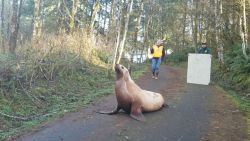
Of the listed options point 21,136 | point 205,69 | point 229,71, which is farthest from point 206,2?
point 21,136

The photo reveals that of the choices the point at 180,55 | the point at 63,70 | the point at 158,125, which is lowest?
the point at 158,125

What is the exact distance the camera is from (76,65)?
52.3 feet

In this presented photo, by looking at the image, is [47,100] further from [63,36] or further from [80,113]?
[63,36]

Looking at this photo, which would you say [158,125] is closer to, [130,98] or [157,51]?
[130,98]

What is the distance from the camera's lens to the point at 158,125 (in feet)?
27.1

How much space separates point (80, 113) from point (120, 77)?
1501mm

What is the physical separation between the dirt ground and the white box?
5545 mm

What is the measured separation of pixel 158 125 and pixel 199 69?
9202 millimetres

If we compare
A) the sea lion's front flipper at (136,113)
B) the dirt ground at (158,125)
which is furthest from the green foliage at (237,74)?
the sea lion's front flipper at (136,113)

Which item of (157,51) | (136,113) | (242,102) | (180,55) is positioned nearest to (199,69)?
(157,51)

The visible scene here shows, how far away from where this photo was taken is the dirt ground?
293 inches

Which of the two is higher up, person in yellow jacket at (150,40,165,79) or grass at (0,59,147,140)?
person in yellow jacket at (150,40,165,79)

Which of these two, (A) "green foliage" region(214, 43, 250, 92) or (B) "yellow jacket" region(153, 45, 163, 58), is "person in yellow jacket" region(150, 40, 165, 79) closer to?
(B) "yellow jacket" region(153, 45, 163, 58)

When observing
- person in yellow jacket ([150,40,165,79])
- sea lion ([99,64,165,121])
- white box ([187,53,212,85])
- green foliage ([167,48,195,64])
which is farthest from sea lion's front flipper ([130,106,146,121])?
green foliage ([167,48,195,64])
